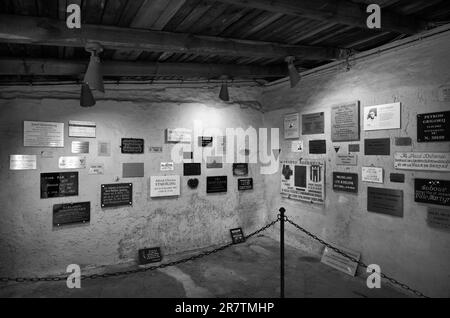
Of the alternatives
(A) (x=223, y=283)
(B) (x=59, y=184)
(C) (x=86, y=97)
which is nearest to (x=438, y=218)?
(A) (x=223, y=283)

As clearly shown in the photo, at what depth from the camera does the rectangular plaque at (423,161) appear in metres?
3.37

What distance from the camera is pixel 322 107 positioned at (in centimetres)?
491

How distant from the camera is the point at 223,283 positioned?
13.3 feet

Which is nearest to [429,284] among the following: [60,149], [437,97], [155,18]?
[437,97]

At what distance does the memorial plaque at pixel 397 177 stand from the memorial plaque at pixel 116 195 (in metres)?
3.99

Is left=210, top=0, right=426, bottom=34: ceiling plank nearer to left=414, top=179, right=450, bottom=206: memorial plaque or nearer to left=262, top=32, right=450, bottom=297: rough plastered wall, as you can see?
left=262, top=32, right=450, bottom=297: rough plastered wall

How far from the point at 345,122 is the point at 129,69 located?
3377 millimetres

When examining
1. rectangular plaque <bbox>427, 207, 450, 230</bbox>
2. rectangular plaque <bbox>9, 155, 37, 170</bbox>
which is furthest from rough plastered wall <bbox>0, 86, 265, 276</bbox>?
rectangular plaque <bbox>427, 207, 450, 230</bbox>

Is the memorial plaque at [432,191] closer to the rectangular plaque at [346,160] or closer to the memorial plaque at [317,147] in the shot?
the rectangular plaque at [346,160]

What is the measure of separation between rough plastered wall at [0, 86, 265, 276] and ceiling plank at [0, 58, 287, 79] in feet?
1.79

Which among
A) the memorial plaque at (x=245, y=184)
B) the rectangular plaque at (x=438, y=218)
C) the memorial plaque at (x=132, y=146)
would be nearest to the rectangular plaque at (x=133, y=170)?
the memorial plaque at (x=132, y=146)

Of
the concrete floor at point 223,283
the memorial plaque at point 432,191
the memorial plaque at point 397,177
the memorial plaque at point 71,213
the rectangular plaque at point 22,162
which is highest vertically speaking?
the rectangular plaque at point 22,162

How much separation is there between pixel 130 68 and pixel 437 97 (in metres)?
4.05
